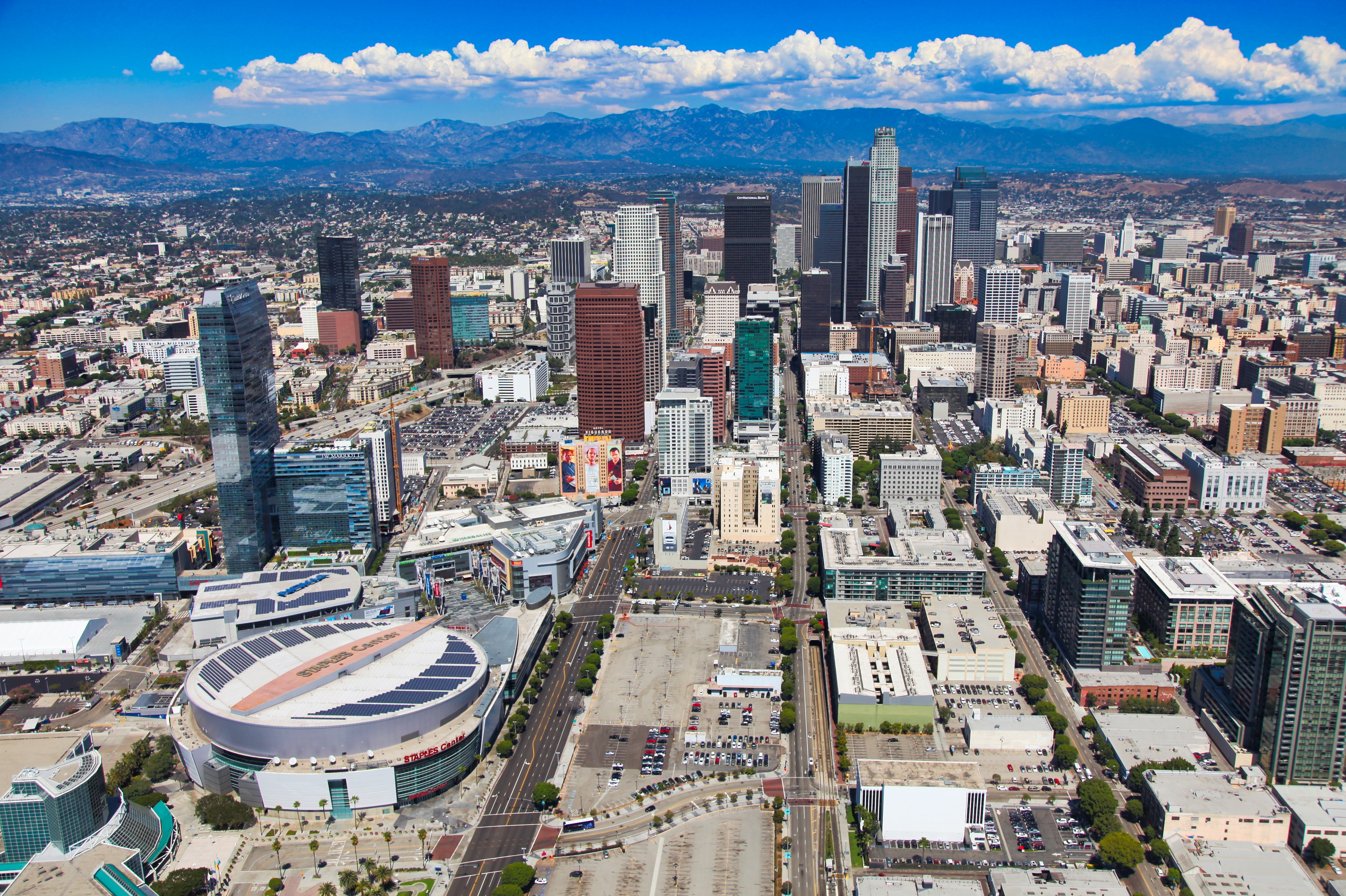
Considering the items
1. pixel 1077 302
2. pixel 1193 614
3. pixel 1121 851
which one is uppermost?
pixel 1077 302

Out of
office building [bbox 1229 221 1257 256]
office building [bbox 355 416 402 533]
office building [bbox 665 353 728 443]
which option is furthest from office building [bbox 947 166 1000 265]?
office building [bbox 355 416 402 533]

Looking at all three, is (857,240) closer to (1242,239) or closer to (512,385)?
(512,385)

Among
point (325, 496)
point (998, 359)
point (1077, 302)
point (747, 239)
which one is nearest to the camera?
point (325, 496)

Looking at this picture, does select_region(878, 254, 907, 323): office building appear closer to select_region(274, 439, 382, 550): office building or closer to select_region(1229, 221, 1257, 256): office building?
select_region(1229, 221, 1257, 256): office building

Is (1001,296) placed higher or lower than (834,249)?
lower

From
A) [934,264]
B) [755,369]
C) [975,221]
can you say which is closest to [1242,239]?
[975,221]

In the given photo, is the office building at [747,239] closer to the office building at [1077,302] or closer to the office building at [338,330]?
the office building at [1077,302]
